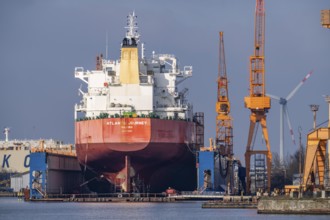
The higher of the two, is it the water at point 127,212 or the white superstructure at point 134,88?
the white superstructure at point 134,88

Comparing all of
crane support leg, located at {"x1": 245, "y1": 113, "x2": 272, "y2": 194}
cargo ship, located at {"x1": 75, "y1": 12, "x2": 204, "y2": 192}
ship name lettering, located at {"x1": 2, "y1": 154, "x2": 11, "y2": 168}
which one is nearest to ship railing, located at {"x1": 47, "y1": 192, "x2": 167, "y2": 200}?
cargo ship, located at {"x1": 75, "y1": 12, "x2": 204, "y2": 192}

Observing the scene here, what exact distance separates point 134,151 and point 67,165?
15.0 metres

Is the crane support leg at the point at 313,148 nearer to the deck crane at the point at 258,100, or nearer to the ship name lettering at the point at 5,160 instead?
the deck crane at the point at 258,100

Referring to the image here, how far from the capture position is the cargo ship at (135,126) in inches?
3952

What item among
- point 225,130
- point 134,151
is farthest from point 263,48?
point 134,151

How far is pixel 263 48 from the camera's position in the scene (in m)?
109

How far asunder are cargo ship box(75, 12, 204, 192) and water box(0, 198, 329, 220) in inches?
237

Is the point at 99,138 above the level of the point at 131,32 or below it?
below

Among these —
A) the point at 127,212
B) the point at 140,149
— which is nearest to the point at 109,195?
the point at 140,149

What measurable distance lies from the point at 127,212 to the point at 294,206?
14489 mm

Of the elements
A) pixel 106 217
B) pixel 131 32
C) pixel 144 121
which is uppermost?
pixel 131 32

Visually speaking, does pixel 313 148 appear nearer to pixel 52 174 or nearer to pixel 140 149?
pixel 140 149

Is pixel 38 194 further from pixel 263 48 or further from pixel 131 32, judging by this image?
pixel 263 48

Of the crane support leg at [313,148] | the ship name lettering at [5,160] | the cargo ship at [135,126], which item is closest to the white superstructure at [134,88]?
the cargo ship at [135,126]
